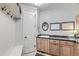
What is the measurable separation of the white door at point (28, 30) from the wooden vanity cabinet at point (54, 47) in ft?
2.66

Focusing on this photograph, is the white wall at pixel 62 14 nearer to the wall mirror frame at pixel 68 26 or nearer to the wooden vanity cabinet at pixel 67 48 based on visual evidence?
the wall mirror frame at pixel 68 26

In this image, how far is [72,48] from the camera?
2695 mm

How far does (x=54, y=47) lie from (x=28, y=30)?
1103 mm

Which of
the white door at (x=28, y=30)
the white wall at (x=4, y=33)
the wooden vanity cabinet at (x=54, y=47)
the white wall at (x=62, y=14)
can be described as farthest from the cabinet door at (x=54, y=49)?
the white wall at (x=4, y=33)

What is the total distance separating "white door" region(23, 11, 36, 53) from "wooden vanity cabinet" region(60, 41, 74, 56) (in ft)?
2.94

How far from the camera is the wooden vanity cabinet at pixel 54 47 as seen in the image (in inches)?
120

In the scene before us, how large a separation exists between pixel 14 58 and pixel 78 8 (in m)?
2.51

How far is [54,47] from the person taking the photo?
313cm

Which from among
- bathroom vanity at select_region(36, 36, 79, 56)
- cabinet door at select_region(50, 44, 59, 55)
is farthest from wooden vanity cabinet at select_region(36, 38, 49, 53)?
cabinet door at select_region(50, 44, 59, 55)

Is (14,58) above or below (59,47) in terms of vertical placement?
above

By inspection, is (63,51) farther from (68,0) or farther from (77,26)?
(68,0)

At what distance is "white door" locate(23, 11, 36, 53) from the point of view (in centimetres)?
237

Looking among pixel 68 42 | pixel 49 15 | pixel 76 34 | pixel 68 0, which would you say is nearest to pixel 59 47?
pixel 68 42

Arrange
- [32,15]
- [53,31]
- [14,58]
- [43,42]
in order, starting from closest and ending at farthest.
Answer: [14,58] → [32,15] → [53,31] → [43,42]
